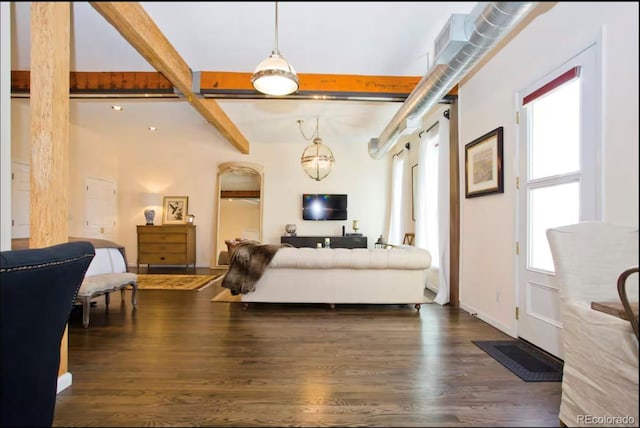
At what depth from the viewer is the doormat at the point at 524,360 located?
6.32ft

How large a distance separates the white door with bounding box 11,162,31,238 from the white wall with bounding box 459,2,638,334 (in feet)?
8.01

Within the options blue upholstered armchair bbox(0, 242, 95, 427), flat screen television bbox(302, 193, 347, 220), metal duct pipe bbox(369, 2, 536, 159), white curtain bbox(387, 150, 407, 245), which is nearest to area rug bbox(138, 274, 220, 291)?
flat screen television bbox(302, 193, 347, 220)

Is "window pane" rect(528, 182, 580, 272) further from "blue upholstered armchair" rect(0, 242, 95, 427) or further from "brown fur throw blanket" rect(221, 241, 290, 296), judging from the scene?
"brown fur throw blanket" rect(221, 241, 290, 296)

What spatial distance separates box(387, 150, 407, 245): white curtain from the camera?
3.23 meters

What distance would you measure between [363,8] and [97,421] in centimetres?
215

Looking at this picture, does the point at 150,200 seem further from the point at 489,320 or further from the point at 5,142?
the point at 489,320

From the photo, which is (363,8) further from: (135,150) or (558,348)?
(135,150)

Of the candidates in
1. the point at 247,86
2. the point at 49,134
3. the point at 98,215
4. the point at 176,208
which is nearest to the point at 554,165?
the point at 49,134

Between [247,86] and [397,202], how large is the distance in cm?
216

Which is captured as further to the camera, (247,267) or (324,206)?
(247,267)

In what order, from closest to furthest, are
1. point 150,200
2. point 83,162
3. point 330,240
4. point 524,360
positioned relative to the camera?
point 524,360 → point 330,240 → point 150,200 → point 83,162

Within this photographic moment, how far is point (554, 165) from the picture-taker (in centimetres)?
154

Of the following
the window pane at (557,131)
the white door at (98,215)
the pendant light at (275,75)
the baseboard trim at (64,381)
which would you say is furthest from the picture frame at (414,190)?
the white door at (98,215)

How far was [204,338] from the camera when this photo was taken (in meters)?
2.58
